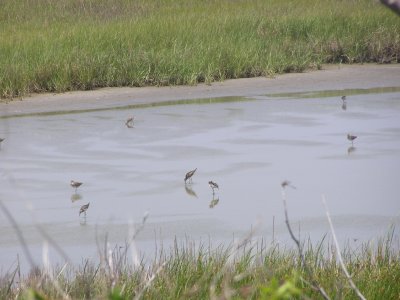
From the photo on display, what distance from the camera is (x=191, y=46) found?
1581 centimetres

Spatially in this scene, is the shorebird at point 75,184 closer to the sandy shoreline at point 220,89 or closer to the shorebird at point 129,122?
the shorebird at point 129,122

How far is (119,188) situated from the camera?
27.1ft

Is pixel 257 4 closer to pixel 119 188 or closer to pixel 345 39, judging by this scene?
pixel 345 39

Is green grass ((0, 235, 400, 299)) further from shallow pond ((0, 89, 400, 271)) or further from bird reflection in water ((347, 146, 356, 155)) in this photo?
bird reflection in water ((347, 146, 356, 155))

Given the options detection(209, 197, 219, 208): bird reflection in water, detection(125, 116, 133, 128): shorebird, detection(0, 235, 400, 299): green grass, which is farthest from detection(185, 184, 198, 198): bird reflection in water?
detection(125, 116, 133, 128): shorebird

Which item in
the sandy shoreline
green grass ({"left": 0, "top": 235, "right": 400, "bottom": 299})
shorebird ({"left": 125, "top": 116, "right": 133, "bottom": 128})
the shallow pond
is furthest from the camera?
the sandy shoreline

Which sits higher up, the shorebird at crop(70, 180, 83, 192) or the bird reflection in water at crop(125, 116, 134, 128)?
the bird reflection in water at crop(125, 116, 134, 128)

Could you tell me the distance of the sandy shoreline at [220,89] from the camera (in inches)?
521

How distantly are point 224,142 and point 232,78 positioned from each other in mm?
5202

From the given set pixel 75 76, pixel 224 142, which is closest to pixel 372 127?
pixel 224 142

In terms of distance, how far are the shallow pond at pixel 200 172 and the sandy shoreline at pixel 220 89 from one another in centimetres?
59

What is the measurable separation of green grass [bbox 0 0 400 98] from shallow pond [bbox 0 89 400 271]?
148cm

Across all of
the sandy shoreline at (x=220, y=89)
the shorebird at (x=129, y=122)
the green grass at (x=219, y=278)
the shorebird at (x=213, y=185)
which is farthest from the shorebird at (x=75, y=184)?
the sandy shoreline at (x=220, y=89)

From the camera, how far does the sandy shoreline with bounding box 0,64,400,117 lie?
13242 millimetres
